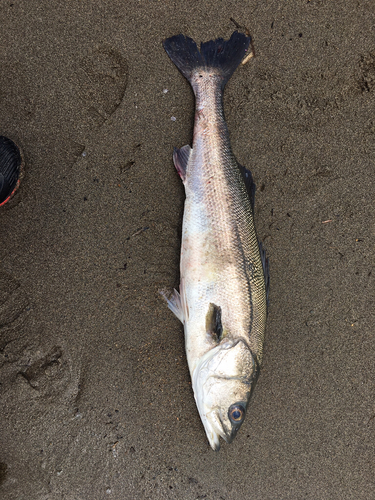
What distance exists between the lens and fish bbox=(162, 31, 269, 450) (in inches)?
103

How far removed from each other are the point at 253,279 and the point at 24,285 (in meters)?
2.07

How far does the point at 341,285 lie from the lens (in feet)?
10.3

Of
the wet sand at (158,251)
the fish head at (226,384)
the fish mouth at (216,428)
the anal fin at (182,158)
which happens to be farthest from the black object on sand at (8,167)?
the fish mouth at (216,428)

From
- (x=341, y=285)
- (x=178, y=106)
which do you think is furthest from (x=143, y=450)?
(x=178, y=106)

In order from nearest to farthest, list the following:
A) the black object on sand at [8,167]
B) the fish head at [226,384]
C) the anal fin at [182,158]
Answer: the fish head at [226,384]
the black object on sand at [8,167]
the anal fin at [182,158]

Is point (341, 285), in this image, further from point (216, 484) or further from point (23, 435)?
point (23, 435)

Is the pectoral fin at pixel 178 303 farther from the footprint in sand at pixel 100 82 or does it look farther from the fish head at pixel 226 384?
the footprint in sand at pixel 100 82

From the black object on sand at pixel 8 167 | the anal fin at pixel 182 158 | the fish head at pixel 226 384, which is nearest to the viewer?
the fish head at pixel 226 384

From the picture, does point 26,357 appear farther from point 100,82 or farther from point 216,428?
point 100,82

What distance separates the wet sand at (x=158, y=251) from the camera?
2873 mm

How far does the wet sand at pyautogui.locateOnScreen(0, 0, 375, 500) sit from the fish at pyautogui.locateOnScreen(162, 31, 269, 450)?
274 millimetres

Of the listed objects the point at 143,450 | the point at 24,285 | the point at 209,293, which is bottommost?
the point at 143,450

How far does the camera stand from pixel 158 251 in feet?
9.91

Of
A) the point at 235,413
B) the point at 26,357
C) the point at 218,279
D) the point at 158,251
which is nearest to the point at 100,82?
the point at 158,251
